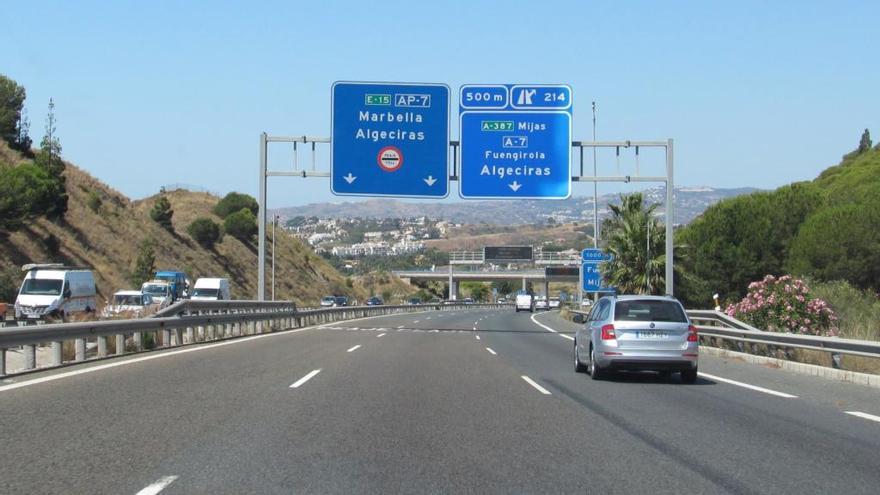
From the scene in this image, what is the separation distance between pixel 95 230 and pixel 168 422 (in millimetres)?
55962

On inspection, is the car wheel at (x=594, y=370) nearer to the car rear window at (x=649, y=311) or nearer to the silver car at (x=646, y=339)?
the silver car at (x=646, y=339)

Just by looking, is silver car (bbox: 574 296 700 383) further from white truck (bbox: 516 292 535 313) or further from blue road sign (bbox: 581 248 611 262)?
white truck (bbox: 516 292 535 313)

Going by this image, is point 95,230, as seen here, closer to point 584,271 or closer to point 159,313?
point 584,271

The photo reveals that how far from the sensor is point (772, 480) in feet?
26.2

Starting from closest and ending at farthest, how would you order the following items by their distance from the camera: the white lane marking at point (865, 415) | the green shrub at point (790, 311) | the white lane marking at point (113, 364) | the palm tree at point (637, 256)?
the white lane marking at point (865, 415)
the white lane marking at point (113, 364)
the green shrub at point (790, 311)
the palm tree at point (637, 256)

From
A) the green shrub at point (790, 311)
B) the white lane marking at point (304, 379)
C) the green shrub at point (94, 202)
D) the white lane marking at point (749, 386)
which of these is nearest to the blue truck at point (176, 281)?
the green shrub at point (94, 202)

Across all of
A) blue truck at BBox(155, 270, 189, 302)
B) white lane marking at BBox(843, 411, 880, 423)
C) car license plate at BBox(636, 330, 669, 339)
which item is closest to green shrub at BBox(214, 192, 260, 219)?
blue truck at BBox(155, 270, 189, 302)

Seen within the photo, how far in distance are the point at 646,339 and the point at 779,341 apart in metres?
5.54

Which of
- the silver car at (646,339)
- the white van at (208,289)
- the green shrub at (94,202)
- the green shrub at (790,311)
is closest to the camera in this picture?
the silver car at (646,339)

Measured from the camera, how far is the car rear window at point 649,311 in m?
16.5

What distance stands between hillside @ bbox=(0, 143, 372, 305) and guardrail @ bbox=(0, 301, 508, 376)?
21164mm

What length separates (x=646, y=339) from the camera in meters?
16.3

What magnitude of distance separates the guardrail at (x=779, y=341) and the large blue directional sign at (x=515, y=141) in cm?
679

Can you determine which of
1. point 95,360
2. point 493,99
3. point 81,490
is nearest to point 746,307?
point 493,99
